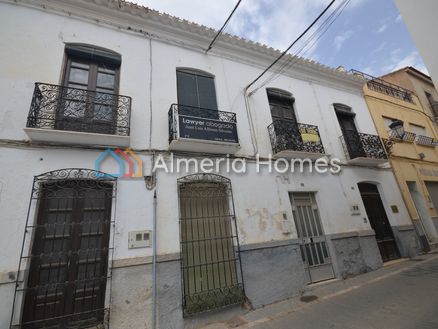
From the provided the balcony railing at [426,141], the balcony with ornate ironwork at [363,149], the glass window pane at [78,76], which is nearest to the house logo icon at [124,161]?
the glass window pane at [78,76]

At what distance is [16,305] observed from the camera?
3316 mm

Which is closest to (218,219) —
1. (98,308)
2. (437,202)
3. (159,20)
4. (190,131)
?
(190,131)

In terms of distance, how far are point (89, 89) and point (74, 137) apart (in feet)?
5.04

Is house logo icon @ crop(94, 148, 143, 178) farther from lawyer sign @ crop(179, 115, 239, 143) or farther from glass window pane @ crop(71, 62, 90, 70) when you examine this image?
glass window pane @ crop(71, 62, 90, 70)

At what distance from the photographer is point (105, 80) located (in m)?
5.41

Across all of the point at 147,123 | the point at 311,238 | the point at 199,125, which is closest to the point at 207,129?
the point at 199,125

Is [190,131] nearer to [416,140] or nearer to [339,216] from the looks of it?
[339,216]

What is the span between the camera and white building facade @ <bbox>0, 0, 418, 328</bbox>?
384cm

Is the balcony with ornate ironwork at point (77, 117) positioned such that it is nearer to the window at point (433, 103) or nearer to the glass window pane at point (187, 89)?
the glass window pane at point (187, 89)

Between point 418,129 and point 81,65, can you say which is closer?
point 81,65

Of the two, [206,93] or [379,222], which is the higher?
[206,93]

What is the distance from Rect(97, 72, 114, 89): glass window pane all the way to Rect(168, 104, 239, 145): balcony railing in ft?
5.39

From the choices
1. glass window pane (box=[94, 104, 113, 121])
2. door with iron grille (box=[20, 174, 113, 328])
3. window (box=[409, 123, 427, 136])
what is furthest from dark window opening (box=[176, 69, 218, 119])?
window (box=[409, 123, 427, 136])

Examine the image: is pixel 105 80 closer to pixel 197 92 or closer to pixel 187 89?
pixel 187 89
